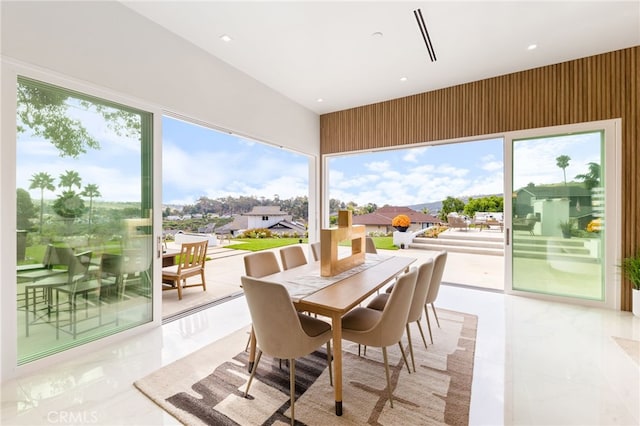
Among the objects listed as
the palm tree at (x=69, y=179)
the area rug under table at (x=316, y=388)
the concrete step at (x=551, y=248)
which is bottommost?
the area rug under table at (x=316, y=388)

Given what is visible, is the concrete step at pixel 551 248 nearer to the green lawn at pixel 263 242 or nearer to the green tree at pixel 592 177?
the green tree at pixel 592 177

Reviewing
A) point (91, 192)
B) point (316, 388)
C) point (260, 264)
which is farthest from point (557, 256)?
point (91, 192)

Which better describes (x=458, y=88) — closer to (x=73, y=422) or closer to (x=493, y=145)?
(x=493, y=145)

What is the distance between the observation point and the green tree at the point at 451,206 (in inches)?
256

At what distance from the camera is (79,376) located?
2.05 meters

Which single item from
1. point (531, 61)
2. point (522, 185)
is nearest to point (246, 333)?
point (522, 185)

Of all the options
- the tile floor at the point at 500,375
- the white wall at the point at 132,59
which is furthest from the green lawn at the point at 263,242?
the tile floor at the point at 500,375

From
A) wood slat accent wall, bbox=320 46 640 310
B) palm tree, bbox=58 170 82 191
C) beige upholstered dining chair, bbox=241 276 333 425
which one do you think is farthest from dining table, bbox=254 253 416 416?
wood slat accent wall, bbox=320 46 640 310

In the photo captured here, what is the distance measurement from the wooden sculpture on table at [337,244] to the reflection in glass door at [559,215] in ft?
8.60

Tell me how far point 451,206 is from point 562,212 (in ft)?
9.52

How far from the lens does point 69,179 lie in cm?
231

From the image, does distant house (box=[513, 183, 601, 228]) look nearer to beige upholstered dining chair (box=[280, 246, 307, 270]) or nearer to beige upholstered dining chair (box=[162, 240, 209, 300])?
beige upholstered dining chair (box=[280, 246, 307, 270])

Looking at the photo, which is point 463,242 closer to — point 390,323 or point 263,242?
point 263,242

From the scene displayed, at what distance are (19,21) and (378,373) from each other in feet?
12.3
